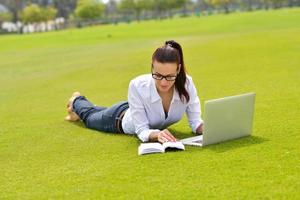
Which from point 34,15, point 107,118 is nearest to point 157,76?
point 107,118

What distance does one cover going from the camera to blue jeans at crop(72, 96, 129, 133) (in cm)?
622

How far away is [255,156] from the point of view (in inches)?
187

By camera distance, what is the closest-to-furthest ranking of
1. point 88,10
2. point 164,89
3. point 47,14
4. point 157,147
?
point 157,147
point 164,89
point 47,14
point 88,10

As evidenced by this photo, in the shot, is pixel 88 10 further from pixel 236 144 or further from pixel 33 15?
pixel 236 144

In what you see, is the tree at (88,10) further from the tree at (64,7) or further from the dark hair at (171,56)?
the dark hair at (171,56)

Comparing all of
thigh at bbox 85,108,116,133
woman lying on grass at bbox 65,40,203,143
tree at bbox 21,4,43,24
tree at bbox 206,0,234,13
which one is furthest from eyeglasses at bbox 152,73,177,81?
tree at bbox 206,0,234,13

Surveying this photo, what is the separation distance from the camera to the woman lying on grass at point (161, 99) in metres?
5.24

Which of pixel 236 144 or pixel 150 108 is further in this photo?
pixel 150 108

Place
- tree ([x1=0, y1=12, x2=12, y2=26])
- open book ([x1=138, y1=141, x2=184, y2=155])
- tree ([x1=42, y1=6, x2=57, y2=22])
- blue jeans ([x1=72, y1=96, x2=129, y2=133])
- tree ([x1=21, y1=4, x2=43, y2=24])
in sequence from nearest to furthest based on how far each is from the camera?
open book ([x1=138, y1=141, x2=184, y2=155])
blue jeans ([x1=72, y1=96, x2=129, y2=133])
tree ([x1=21, y1=4, x2=43, y2=24])
tree ([x1=42, y1=6, x2=57, y2=22])
tree ([x1=0, y1=12, x2=12, y2=26])

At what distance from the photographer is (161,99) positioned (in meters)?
5.62

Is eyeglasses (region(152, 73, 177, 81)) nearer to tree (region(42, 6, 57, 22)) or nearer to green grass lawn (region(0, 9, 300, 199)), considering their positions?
green grass lawn (region(0, 9, 300, 199))

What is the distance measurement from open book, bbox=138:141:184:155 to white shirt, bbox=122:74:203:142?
0.27 m

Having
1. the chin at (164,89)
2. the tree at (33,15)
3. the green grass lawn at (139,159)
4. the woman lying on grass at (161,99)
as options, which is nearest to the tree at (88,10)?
the tree at (33,15)

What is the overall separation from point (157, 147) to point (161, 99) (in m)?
0.70
